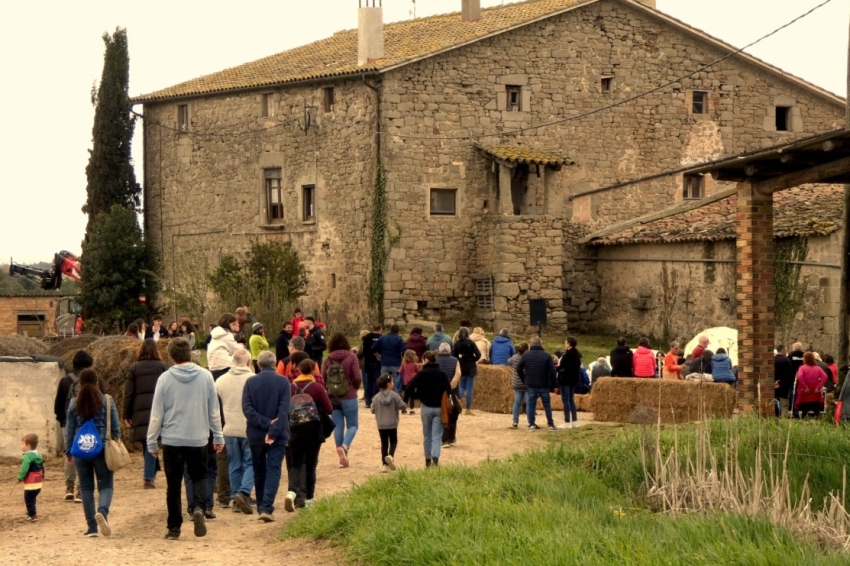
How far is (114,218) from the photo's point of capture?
39.9 m

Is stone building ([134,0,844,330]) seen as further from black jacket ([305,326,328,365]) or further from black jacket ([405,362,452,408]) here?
black jacket ([405,362,452,408])

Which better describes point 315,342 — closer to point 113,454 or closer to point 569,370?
point 569,370

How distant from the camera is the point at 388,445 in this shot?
54.4 feet

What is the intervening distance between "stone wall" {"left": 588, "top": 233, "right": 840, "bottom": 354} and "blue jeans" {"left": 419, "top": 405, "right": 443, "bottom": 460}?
44.6ft

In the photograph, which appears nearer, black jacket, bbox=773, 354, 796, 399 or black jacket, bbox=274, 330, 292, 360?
black jacket, bbox=773, 354, 796, 399

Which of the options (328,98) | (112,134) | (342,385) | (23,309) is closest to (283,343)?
(342,385)

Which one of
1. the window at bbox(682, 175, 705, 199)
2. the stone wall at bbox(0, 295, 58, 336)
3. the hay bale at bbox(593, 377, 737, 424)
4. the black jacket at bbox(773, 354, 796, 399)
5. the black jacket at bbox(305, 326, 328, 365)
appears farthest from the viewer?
the stone wall at bbox(0, 295, 58, 336)

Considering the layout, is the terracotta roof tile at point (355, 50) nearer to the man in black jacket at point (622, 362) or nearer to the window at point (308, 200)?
the window at point (308, 200)

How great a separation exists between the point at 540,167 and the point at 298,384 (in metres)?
21.8

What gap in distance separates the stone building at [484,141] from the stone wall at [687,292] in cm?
85

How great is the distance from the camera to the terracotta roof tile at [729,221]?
28531 millimetres

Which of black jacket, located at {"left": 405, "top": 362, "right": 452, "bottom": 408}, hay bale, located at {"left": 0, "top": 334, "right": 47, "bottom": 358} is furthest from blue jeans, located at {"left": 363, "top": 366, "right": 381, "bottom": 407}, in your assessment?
black jacket, located at {"left": 405, "top": 362, "right": 452, "bottom": 408}

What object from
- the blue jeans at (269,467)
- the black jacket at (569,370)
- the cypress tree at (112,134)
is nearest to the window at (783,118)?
the cypress tree at (112,134)

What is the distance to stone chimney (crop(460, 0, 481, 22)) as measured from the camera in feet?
127
